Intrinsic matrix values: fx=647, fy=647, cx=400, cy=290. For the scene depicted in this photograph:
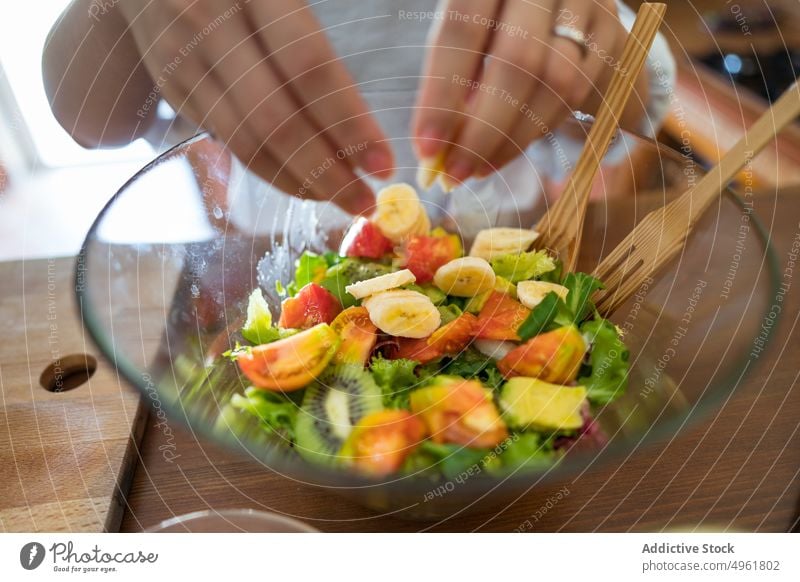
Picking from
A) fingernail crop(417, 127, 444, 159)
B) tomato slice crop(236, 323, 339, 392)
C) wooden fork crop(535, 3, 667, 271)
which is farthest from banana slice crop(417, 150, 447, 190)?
tomato slice crop(236, 323, 339, 392)

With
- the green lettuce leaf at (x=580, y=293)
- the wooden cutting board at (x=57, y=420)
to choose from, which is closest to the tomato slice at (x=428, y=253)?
the green lettuce leaf at (x=580, y=293)

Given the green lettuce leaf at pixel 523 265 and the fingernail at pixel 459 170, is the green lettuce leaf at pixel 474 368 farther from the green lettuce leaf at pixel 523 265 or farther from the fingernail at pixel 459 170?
the fingernail at pixel 459 170

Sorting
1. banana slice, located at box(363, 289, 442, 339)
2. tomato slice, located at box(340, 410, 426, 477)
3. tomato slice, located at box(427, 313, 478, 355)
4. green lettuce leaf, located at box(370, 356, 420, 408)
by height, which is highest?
banana slice, located at box(363, 289, 442, 339)

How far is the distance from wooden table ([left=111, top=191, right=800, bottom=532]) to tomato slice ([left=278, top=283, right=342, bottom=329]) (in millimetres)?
95

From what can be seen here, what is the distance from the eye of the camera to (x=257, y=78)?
0.48 meters

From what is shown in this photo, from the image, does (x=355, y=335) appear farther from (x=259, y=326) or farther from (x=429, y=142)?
(x=429, y=142)

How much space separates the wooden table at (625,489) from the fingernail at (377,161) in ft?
0.87

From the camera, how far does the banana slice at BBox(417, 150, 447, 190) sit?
56 cm

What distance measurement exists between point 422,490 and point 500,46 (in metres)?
0.37

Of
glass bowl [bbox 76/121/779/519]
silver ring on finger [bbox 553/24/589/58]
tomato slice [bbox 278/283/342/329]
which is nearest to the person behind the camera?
glass bowl [bbox 76/121/779/519]

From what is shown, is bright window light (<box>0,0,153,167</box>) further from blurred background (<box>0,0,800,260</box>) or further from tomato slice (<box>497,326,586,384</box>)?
tomato slice (<box>497,326,586,384</box>)

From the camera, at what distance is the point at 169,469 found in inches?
15.8

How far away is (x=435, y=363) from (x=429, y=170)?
22cm

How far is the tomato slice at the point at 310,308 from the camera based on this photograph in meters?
0.43
